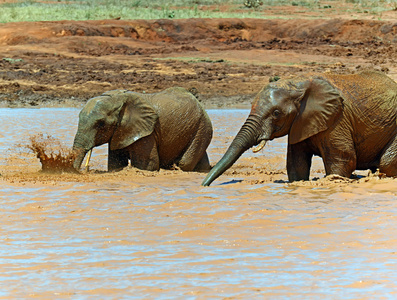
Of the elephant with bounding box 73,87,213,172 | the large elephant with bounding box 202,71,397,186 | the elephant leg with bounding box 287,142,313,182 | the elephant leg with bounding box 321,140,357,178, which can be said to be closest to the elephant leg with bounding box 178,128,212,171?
the elephant with bounding box 73,87,213,172

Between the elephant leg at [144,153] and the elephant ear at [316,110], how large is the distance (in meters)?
2.39

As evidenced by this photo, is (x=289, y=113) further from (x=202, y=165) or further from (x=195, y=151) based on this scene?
(x=202, y=165)

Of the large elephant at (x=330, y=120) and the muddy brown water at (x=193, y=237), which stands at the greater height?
the large elephant at (x=330, y=120)

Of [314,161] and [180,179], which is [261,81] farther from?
[180,179]

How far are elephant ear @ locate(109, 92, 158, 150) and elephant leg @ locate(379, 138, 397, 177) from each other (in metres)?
3.00

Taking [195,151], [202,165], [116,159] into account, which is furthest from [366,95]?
[116,159]

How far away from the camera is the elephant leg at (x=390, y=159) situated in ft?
26.4

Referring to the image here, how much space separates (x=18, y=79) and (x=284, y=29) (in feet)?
52.5

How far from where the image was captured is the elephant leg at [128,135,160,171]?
9.56m

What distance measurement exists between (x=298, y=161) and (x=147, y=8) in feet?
113

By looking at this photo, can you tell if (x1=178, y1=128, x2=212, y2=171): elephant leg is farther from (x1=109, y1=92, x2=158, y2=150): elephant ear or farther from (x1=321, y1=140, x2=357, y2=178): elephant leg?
(x1=321, y1=140, x2=357, y2=178): elephant leg

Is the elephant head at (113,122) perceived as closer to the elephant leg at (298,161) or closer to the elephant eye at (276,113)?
the elephant leg at (298,161)

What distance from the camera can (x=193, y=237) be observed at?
230 inches

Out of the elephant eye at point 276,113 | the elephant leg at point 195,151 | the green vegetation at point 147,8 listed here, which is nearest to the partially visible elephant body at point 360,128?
the elephant eye at point 276,113
